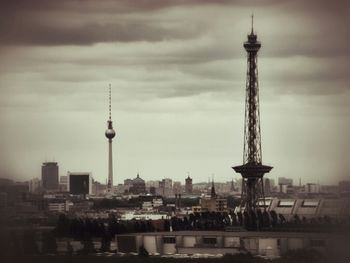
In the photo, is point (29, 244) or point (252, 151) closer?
point (29, 244)

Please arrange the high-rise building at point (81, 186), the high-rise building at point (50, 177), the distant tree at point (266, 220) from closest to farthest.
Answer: the high-rise building at point (50, 177), the distant tree at point (266, 220), the high-rise building at point (81, 186)

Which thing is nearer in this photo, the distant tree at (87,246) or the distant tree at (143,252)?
the distant tree at (87,246)

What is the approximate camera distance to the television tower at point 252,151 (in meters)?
30.0

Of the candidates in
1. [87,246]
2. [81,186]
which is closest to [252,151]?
[87,246]

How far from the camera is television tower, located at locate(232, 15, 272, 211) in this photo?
98.5ft

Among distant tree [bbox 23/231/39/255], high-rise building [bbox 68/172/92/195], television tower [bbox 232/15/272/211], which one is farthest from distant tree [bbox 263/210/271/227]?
high-rise building [bbox 68/172/92/195]

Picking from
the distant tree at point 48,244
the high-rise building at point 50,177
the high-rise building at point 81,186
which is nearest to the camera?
the distant tree at point 48,244

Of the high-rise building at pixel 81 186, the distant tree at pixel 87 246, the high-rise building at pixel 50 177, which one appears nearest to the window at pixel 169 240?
the distant tree at pixel 87 246

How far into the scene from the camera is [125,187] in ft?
164

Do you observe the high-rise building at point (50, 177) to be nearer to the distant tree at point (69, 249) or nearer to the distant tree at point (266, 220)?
the distant tree at point (266, 220)

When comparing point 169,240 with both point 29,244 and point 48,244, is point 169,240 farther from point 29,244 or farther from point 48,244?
point 29,244

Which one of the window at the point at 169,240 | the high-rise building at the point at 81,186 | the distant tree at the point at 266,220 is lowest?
the window at the point at 169,240

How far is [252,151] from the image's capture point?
100 feet

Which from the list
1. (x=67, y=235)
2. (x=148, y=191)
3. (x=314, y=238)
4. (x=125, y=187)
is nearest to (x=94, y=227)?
(x=67, y=235)
